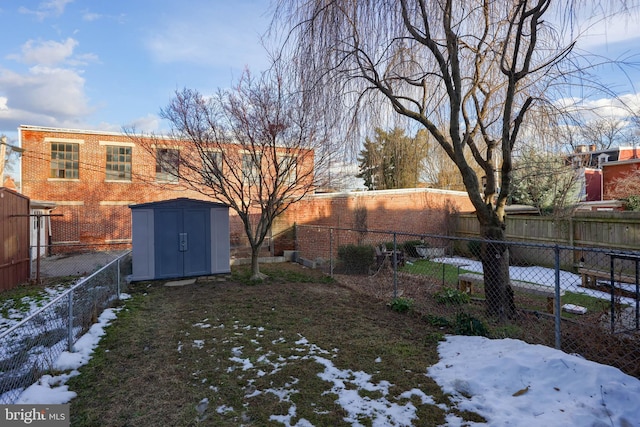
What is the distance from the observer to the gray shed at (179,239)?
30.0 ft

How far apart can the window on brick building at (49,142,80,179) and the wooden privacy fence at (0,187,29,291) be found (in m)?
7.85

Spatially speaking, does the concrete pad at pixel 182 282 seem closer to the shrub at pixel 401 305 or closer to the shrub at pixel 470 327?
the shrub at pixel 401 305

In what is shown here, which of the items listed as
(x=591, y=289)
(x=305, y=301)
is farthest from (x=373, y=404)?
(x=591, y=289)

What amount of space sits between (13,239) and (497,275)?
11619mm

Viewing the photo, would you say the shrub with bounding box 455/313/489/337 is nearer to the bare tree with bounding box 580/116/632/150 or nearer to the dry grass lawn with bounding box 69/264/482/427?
the dry grass lawn with bounding box 69/264/482/427

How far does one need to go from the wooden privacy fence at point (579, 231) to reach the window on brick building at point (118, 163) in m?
18.5

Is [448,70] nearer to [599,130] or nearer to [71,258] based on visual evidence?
[599,130]

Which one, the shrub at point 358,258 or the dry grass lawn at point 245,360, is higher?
the shrub at point 358,258

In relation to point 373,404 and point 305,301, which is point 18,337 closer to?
point 305,301

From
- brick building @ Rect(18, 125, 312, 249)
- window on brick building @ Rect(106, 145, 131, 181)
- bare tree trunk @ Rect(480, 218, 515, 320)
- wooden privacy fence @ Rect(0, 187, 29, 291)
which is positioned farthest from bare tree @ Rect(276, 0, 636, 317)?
window on brick building @ Rect(106, 145, 131, 181)

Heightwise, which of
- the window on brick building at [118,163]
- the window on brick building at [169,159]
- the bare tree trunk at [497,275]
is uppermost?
the window on brick building at [118,163]

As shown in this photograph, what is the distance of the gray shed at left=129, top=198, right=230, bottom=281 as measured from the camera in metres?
9.16

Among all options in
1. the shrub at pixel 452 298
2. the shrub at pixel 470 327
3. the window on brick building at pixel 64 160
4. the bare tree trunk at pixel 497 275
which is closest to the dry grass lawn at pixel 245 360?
the shrub at pixel 470 327

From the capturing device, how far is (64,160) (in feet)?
55.7
